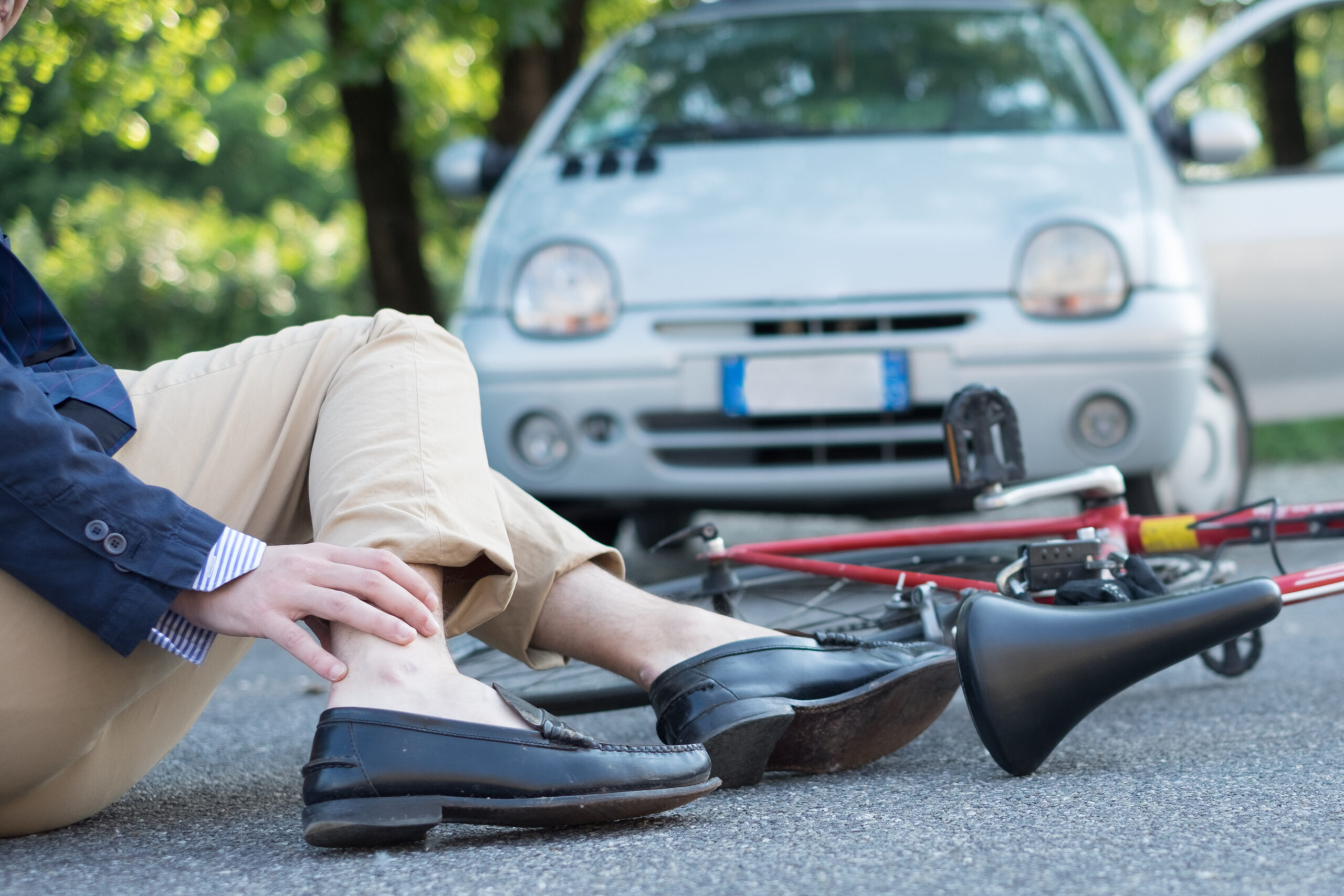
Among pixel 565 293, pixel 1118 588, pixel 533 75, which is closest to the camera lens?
pixel 1118 588

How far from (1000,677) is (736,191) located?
2.09 metres

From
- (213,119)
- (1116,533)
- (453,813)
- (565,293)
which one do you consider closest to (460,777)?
(453,813)

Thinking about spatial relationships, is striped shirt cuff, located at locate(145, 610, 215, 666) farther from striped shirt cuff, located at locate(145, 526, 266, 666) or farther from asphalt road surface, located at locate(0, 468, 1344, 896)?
asphalt road surface, located at locate(0, 468, 1344, 896)

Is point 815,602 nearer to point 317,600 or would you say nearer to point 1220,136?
point 317,600

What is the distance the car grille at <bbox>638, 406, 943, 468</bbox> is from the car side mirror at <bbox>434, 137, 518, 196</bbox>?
1316mm

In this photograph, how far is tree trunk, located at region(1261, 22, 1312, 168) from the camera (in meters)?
6.63

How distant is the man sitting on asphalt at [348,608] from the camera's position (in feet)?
4.58

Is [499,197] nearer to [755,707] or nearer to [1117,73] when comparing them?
[1117,73]

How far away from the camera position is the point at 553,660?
73.8 inches

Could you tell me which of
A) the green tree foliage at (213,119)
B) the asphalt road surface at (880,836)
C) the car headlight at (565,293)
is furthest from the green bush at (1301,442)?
the asphalt road surface at (880,836)

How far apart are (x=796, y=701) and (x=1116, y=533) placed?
33.9 inches

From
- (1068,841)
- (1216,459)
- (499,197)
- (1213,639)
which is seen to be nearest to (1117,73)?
(1216,459)

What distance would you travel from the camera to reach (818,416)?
3398 mm

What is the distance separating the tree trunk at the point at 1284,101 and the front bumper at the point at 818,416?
120 inches
